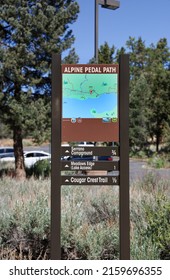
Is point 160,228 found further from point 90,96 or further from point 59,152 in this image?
point 90,96

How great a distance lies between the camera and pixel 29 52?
1700 centimetres

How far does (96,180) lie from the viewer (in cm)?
586

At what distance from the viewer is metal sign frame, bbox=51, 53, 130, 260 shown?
580 centimetres

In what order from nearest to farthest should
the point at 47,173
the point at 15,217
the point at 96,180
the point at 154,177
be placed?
the point at 96,180
the point at 15,217
the point at 154,177
the point at 47,173

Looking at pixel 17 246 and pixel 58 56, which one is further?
pixel 17 246

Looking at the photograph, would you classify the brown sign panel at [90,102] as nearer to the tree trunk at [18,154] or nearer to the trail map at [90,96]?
the trail map at [90,96]

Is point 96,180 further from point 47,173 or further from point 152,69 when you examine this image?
point 152,69

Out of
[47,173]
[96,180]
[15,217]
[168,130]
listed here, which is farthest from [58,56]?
[168,130]

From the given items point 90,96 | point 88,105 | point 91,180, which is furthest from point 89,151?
point 90,96

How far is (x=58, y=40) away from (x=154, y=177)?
308 inches

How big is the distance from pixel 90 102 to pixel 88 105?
5 cm

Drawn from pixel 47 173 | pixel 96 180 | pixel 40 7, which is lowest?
pixel 47 173

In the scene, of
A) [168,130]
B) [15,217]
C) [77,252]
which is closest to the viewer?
[77,252]

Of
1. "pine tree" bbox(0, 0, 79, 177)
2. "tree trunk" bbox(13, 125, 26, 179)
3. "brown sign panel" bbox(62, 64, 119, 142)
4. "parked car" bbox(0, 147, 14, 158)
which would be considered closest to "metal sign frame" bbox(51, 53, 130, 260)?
"brown sign panel" bbox(62, 64, 119, 142)
